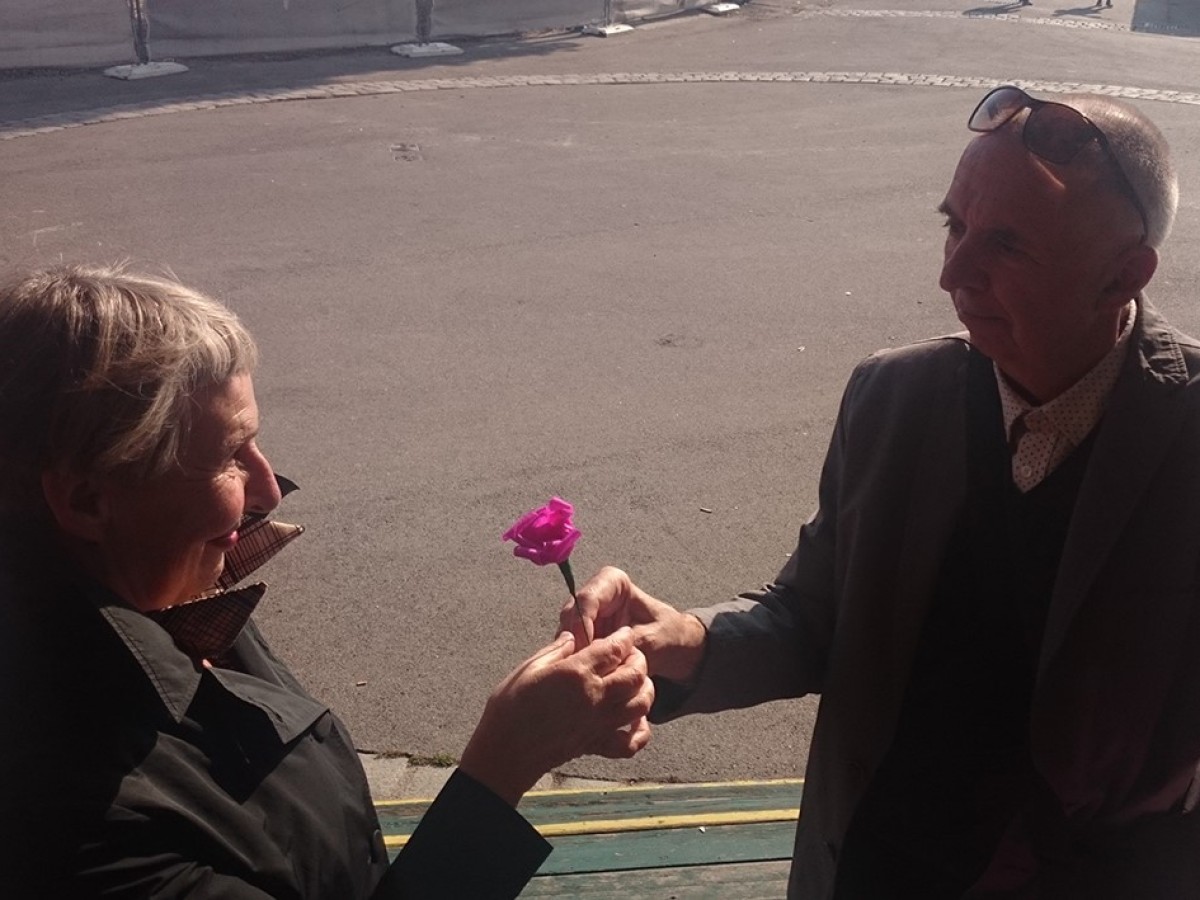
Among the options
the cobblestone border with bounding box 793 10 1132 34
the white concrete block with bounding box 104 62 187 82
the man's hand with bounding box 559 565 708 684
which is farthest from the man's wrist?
the cobblestone border with bounding box 793 10 1132 34

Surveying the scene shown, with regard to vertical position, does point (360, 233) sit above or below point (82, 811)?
below

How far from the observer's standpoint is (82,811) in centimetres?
163

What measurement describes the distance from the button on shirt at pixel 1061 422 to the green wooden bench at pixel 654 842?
1.45 metres

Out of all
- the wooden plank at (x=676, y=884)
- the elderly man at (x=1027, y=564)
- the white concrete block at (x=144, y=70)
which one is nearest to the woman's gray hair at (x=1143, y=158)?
the elderly man at (x=1027, y=564)

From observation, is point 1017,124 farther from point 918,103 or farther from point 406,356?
point 918,103

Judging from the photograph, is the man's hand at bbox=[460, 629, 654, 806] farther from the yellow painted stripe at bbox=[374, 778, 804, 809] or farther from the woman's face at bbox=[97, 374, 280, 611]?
the yellow painted stripe at bbox=[374, 778, 804, 809]

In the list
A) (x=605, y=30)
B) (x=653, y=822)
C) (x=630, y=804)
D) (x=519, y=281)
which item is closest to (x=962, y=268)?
(x=653, y=822)

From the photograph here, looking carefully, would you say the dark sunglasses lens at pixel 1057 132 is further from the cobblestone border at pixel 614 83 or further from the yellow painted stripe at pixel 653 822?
the cobblestone border at pixel 614 83

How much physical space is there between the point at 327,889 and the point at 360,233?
7973 mm

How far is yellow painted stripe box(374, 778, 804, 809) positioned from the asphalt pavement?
0.10 meters

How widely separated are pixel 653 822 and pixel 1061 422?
1.83 meters

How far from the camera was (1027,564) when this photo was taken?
87.6 inches

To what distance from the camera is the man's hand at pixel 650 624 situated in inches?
94.5

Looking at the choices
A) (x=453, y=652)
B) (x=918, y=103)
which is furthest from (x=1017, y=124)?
(x=918, y=103)
